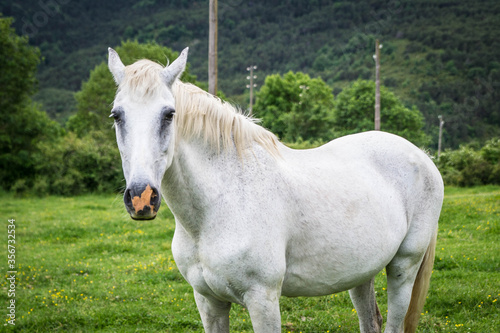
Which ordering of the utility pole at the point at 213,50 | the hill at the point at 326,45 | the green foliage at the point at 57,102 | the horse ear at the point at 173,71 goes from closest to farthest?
the horse ear at the point at 173,71
the utility pole at the point at 213,50
the hill at the point at 326,45
the green foliage at the point at 57,102

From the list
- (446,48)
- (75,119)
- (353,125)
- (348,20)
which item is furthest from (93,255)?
(348,20)

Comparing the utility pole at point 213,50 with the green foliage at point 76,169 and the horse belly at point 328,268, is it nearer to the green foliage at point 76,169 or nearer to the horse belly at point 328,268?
the horse belly at point 328,268

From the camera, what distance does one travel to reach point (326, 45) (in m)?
Answer: 94.6

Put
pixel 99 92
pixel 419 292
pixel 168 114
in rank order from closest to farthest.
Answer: pixel 168 114 → pixel 419 292 → pixel 99 92

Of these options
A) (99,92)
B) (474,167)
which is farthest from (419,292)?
(99,92)

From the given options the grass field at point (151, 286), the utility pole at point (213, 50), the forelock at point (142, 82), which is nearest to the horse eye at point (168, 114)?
the forelock at point (142, 82)

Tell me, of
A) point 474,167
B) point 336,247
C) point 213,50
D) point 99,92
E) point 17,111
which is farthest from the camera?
point 99,92

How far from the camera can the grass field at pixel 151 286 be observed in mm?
4828

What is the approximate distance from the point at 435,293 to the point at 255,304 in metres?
3.83

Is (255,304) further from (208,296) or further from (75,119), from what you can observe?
(75,119)

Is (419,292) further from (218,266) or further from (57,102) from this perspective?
(57,102)

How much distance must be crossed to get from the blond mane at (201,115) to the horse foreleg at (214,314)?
1050 millimetres

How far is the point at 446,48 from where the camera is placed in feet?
265

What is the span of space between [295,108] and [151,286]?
1381 inches
